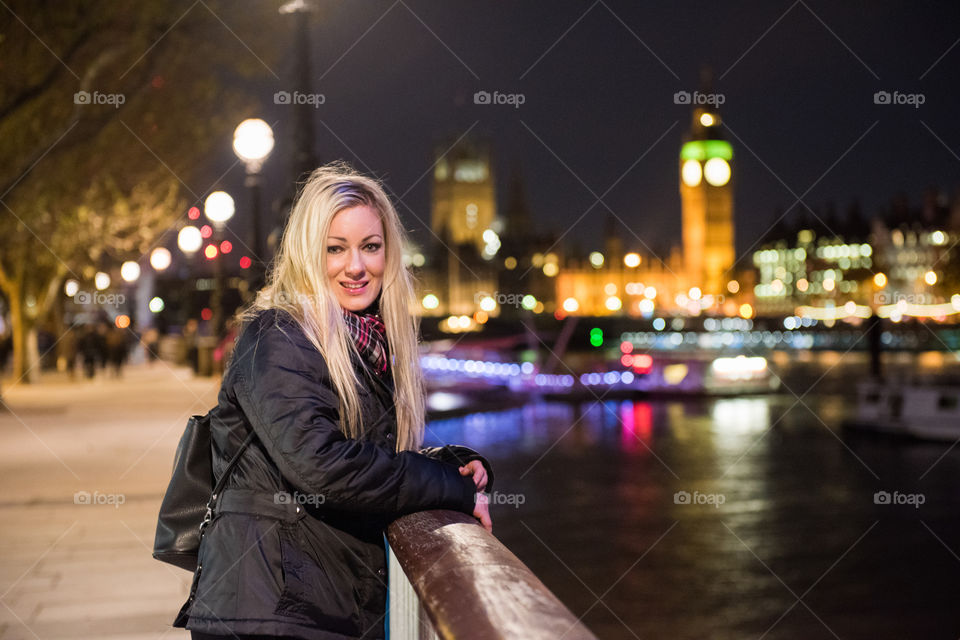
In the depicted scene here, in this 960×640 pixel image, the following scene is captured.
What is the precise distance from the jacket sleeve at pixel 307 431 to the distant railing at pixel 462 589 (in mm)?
132

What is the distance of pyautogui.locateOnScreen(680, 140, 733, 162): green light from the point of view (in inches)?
4358

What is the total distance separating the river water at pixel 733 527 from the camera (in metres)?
7.05

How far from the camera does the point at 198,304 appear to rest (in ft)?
67.8

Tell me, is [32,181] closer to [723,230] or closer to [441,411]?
[441,411]

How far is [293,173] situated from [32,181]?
871 centimetres

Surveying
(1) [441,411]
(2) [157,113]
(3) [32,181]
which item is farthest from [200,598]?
(2) [157,113]
